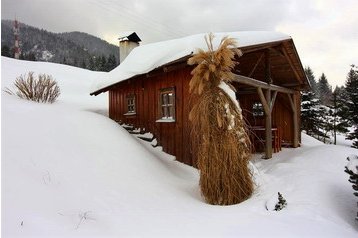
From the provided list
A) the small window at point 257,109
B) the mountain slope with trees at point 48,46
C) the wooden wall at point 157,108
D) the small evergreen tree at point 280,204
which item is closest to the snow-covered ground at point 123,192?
the small evergreen tree at point 280,204

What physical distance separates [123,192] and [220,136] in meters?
2.32

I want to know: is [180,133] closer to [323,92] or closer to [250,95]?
[250,95]

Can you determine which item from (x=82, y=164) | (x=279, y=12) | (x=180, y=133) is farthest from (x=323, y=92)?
(x=82, y=164)

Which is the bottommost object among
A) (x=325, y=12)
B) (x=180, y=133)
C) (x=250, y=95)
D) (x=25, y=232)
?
(x=25, y=232)

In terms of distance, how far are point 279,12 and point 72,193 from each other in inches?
542

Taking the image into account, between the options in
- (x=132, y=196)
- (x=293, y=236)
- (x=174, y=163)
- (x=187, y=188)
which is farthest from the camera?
(x=174, y=163)

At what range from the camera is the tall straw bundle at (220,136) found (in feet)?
21.4

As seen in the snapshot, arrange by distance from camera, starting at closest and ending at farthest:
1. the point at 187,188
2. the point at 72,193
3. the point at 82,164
Answer: the point at 72,193, the point at 82,164, the point at 187,188

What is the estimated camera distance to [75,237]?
388cm

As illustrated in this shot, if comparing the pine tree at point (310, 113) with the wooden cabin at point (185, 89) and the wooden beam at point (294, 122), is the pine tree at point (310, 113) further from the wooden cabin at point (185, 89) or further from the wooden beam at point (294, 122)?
the wooden beam at point (294, 122)

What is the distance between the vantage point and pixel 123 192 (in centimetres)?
598

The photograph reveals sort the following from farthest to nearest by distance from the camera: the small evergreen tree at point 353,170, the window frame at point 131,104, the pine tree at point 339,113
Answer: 1. the pine tree at point 339,113
2. the window frame at point 131,104
3. the small evergreen tree at point 353,170

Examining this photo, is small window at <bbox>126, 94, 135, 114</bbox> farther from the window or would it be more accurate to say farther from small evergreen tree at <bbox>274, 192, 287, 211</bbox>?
small evergreen tree at <bbox>274, 192, 287, 211</bbox>

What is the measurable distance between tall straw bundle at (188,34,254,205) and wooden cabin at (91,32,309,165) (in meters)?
1.02
